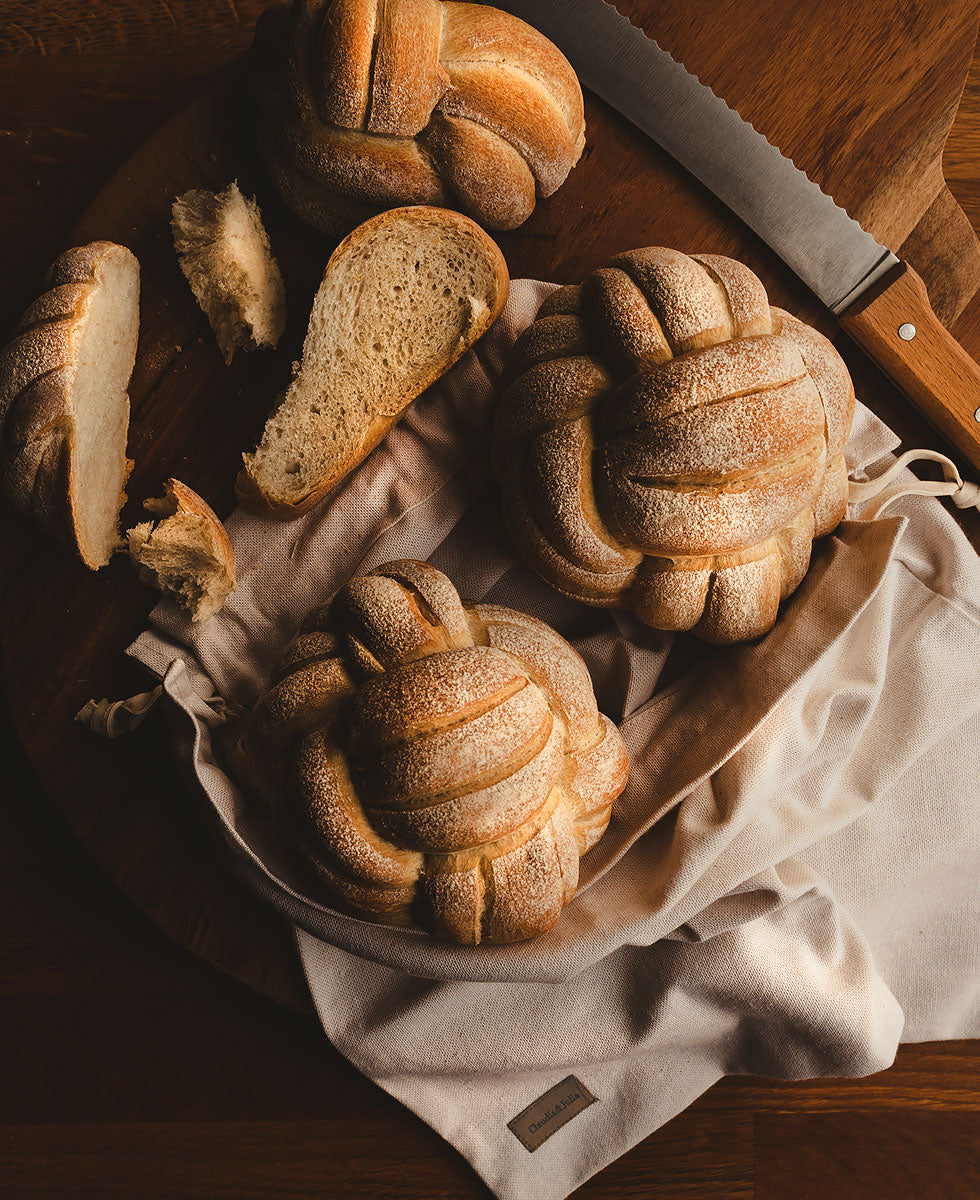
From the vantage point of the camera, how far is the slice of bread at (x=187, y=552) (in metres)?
1.42

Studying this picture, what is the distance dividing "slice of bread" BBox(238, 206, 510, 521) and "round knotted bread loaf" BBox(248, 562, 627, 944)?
11.7 inches

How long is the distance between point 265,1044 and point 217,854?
0.46 metres

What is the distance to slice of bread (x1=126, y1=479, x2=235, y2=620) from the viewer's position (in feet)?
4.65

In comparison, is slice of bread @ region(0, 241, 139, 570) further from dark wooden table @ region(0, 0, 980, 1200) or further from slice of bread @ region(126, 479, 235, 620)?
dark wooden table @ region(0, 0, 980, 1200)

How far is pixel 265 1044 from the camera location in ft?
5.50

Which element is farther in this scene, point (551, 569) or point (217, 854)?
point (217, 854)

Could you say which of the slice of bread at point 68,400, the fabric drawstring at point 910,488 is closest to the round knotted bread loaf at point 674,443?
the fabric drawstring at point 910,488

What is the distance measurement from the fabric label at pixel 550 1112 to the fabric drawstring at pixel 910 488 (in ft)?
3.74

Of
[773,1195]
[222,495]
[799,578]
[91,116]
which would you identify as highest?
[799,578]

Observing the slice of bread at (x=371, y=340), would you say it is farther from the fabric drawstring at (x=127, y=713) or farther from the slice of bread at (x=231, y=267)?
the fabric drawstring at (x=127, y=713)

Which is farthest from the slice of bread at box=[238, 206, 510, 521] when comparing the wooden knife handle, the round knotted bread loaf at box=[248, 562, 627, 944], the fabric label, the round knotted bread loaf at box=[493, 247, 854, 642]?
the fabric label

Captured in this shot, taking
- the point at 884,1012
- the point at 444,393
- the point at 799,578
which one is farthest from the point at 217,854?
the point at 884,1012

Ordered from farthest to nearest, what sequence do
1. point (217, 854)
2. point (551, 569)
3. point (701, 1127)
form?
1. point (701, 1127)
2. point (217, 854)
3. point (551, 569)

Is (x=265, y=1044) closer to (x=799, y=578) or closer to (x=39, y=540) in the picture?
(x=39, y=540)
